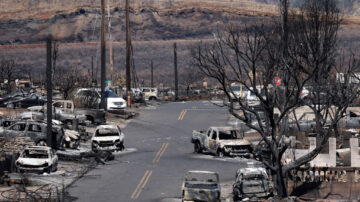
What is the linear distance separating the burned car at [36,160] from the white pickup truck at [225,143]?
354 inches

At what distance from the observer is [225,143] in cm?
3606

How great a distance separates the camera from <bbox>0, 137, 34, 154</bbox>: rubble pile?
32.9m

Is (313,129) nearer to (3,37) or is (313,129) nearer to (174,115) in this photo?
(174,115)

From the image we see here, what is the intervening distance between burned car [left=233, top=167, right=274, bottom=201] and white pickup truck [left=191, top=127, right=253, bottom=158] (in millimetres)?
10206

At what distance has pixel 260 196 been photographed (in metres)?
25.1

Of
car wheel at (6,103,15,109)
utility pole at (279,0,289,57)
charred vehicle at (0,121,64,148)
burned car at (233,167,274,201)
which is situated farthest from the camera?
car wheel at (6,103,15,109)

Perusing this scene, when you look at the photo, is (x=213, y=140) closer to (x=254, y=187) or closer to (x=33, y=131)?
(x=33, y=131)

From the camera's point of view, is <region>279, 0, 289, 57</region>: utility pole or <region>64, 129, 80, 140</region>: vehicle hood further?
<region>64, 129, 80, 140</region>: vehicle hood

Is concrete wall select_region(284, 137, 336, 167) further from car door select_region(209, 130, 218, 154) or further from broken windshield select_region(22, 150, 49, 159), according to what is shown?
broken windshield select_region(22, 150, 49, 159)

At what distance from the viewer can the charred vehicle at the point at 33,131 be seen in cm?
3610

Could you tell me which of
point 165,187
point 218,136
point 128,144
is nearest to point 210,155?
point 218,136

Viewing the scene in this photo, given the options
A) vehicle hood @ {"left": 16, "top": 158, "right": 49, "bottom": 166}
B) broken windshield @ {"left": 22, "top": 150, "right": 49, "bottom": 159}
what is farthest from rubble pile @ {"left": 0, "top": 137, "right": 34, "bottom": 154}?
vehicle hood @ {"left": 16, "top": 158, "right": 49, "bottom": 166}

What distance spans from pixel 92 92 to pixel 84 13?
140740mm

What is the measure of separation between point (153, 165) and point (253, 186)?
9.87 m
